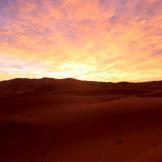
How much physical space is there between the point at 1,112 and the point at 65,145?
7.28 meters

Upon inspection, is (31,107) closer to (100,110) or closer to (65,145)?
(100,110)

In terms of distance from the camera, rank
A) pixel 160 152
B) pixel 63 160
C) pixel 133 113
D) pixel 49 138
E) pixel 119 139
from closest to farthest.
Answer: pixel 160 152 → pixel 63 160 → pixel 119 139 → pixel 49 138 → pixel 133 113

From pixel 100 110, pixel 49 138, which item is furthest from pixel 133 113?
pixel 49 138

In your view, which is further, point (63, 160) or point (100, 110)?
point (100, 110)

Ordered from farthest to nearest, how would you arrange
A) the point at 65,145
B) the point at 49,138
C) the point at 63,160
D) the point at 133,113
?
the point at 133,113
the point at 49,138
the point at 65,145
the point at 63,160

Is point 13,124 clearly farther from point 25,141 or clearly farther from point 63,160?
point 63,160

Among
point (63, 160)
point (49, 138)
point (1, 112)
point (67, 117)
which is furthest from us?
point (1, 112)

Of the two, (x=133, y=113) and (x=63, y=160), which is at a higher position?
(x=133, y=113)

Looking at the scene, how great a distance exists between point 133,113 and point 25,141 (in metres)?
4.22

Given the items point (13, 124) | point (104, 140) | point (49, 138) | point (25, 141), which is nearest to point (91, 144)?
point (104, 140)

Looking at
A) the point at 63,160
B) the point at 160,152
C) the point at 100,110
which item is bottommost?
the point at 63,160

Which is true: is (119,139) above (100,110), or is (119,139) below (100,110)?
below

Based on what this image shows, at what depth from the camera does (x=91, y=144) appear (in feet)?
27.5

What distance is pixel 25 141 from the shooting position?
32.2 feet
